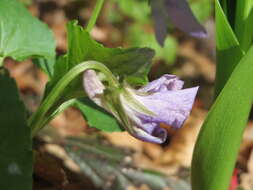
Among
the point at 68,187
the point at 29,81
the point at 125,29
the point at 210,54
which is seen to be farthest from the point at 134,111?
the point at 210,54

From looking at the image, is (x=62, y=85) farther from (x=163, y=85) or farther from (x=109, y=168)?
(x=109, y=168)

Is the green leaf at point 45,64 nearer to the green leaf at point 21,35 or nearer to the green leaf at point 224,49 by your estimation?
the green leaf at point 21,35

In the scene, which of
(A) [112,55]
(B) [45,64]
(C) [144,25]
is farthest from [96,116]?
(C) [144,25]

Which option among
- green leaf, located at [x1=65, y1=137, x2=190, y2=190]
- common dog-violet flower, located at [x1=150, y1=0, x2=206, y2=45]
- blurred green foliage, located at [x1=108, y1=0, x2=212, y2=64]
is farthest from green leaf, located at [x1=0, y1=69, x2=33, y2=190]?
blurred green foliage, located at [x1=108, y1=0, x2=212, y2=64]

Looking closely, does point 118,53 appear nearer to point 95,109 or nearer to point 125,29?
point 95,109

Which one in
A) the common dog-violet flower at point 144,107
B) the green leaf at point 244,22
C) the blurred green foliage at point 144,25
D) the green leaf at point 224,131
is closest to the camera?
the common dog-violet flower at point 144,107

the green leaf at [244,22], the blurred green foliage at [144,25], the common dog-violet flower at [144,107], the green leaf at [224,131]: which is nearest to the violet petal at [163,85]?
the common dog-violet flower at [144,107]
